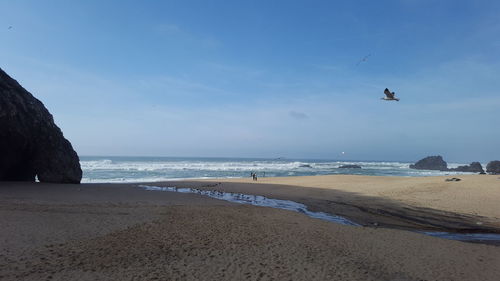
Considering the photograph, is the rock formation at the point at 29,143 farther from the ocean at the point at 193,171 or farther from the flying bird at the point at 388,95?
the flying bird at the point at 388,95

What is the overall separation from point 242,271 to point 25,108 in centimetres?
1811

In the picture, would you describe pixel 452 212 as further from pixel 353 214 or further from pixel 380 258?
pixel 380 258

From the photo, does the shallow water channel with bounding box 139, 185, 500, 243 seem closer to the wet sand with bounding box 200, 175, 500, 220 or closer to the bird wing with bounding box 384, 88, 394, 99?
the wet sand with bounding box 200, 175, 500, 220

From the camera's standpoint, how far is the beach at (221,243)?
6.32 m

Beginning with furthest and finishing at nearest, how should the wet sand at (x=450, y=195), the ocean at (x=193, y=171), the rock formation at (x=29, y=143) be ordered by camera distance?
the ocean at (x=193, y=171), the rock formation at (x=29, y=143), the wet sand at (x=450, y=195)

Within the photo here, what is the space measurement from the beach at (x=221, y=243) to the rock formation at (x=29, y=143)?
14.8ft

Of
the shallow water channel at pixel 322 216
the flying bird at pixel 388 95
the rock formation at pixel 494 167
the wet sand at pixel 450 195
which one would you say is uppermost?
the flying bird at pixel 388 95

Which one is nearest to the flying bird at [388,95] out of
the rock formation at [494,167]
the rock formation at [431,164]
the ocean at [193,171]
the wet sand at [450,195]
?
the wet sand at [450,195]

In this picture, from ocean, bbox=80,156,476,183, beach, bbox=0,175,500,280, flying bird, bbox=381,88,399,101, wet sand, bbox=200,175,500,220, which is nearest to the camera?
beach, bbox=0,175,500,280

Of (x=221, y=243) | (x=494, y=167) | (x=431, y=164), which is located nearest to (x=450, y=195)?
(x=221, y=243)

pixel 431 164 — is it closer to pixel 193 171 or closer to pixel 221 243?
pixel 193 171

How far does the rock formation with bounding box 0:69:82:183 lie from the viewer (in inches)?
685

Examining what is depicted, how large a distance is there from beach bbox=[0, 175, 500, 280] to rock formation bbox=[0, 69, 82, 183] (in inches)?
178

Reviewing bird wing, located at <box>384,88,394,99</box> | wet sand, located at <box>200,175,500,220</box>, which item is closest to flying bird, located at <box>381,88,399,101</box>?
bird wing, located at <box>384,88,394,99</box>
